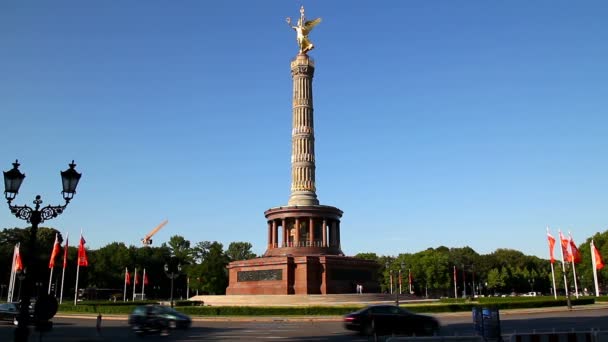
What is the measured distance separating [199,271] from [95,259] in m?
23.9

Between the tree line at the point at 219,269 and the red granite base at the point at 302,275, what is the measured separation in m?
31.9

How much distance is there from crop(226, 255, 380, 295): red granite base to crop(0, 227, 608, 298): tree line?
31.9 meters

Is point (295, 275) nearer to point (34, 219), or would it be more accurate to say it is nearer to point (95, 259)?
point (34, 219)

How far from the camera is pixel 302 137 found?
6134cm

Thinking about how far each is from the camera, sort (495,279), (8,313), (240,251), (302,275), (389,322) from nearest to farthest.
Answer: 1. (389,322)
2. (8,313)
3. (302,275)
4. (495,279)
5. (240,251)

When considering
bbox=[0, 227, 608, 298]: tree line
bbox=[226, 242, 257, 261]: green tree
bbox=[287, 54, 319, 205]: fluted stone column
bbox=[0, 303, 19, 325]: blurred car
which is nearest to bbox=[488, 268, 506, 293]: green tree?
bbox=[0, 227, 608, 298]: tree line

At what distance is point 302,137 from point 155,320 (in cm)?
3945

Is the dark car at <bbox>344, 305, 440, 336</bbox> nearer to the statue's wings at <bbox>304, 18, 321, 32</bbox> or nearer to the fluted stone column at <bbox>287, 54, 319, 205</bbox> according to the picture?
the fluted stone column at <bbox>287, 54, 319, 205</bbox>

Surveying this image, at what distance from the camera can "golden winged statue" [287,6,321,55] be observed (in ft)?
215

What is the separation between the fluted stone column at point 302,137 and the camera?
59688mm

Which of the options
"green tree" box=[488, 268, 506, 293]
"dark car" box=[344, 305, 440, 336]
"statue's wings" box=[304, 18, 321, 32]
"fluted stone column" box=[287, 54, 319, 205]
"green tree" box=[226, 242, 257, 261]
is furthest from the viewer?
"green tree" box=[226, 242, 257, 261]

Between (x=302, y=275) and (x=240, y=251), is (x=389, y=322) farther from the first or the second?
(x=240, y=251)

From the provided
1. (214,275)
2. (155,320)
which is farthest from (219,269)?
(155,320)

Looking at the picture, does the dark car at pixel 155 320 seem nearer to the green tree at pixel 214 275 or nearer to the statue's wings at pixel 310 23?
the statue's wings at pixel 310 23
